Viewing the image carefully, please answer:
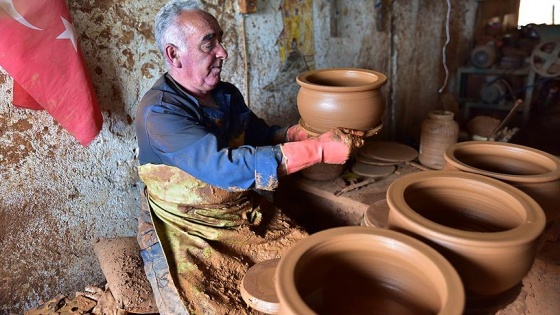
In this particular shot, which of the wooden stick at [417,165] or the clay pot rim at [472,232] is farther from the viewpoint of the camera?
the wooden stick at [417,165]

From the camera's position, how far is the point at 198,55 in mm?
1953

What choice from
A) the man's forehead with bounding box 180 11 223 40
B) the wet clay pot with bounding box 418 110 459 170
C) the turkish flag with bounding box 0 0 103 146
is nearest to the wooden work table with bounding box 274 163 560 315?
the wet clay pot with bounding box 418 110 459 170

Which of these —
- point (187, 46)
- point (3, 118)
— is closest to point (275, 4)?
point (187, 46)

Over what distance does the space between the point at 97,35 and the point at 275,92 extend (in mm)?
1283

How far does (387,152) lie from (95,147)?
1.95 meters

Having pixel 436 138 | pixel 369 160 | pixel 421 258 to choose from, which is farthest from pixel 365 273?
pixel 436 138

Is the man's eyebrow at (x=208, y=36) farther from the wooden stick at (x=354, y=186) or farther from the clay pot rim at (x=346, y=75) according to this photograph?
the wooden stick at (x=354, y=186)

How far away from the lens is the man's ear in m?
1.95

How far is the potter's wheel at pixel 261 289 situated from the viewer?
152 cm

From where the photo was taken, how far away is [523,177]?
4.99 feet

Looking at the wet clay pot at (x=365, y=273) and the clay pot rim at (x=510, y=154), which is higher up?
the clay pot rim at (x=510, y=154)

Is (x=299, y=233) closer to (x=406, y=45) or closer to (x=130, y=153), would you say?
(x=130, y=153)

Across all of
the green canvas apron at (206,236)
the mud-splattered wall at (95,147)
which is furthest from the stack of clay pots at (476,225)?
the mud-splattered wall at (95,147)

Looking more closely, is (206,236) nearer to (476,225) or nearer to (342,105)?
(342,105)
